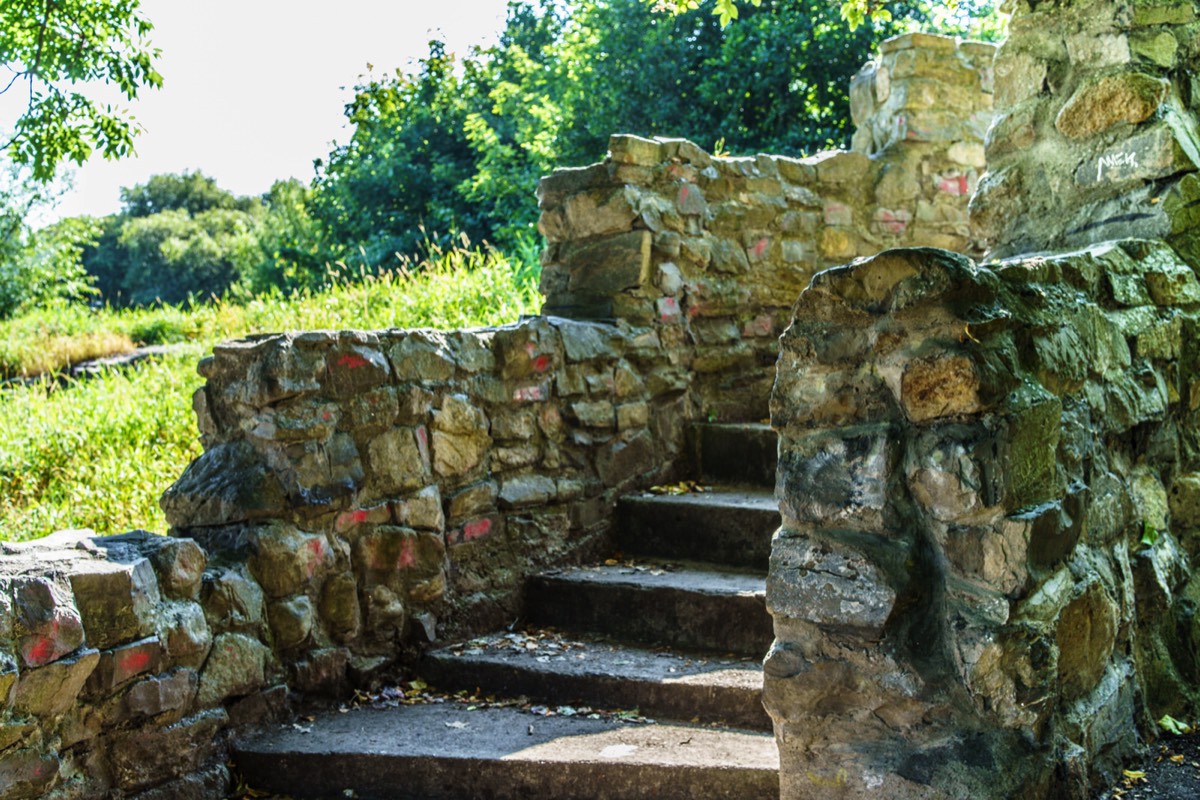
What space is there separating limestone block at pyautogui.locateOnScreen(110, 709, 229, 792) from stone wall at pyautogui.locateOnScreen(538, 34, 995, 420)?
234 cm

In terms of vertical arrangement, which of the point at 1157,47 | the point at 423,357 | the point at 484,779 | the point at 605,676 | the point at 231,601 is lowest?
the point at 484,779

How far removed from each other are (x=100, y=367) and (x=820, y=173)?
638 cm

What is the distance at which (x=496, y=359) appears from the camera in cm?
417

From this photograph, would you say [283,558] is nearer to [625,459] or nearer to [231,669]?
[231,669]

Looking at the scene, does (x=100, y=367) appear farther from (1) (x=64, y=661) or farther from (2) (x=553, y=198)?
(1) (x=64, y=661)

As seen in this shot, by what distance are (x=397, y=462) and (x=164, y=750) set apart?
114cm

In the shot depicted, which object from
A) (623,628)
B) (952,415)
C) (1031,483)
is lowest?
(623,628)

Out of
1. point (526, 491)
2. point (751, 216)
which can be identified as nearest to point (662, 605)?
point (526, 491)

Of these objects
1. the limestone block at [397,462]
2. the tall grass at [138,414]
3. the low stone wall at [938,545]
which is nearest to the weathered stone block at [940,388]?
the low stone wall at [938,545]

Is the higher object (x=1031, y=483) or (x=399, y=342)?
(x=399, y=342)

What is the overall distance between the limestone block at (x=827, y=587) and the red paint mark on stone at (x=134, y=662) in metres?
1.67

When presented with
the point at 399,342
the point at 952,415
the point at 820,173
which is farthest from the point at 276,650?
the point at 820,173

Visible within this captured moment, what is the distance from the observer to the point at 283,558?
3428mm

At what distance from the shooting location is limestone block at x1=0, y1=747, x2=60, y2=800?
2.65 meters
